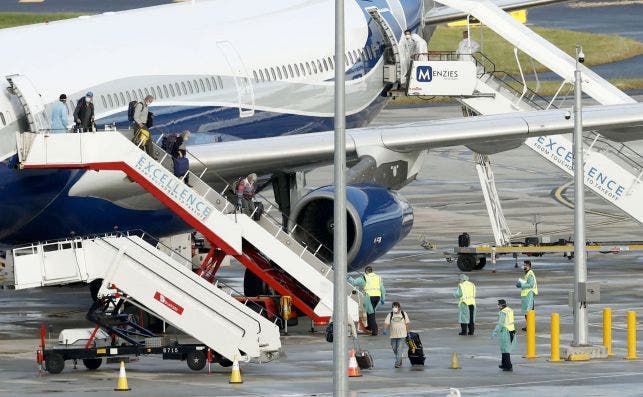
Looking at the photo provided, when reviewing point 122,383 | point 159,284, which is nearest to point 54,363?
point 159,284

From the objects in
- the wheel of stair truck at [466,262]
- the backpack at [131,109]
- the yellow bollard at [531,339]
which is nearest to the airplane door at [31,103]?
the backpack at [131,109]

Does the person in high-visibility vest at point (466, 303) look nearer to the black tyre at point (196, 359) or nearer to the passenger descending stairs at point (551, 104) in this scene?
the black tyre at point (196, 359)

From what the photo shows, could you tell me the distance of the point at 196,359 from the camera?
96.2ft

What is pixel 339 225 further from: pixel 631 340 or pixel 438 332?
pixel 438 332

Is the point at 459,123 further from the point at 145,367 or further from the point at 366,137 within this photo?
the point at 145,367

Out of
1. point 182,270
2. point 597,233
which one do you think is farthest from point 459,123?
point 597,233

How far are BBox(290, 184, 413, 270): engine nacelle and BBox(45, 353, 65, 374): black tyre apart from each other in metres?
6.57

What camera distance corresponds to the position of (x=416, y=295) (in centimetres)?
3916

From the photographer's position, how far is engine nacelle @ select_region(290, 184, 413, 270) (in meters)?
33.2

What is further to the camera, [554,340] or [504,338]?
[554,340]

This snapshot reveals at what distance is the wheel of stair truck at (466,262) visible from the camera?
43.6 m

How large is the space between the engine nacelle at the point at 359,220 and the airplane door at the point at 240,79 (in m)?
3.21

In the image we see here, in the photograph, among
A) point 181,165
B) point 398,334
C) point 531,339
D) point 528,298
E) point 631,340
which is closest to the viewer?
point 398,334

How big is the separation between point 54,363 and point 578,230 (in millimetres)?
9457
